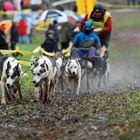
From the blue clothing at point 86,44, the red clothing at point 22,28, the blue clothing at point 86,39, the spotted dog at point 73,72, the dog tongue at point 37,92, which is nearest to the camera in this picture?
the dog tongue at point 37,92

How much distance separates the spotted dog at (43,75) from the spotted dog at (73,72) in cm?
96

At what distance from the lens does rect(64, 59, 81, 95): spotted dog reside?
16.3m

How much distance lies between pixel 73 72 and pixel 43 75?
7.30ft

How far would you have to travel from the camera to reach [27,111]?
13.1 meters

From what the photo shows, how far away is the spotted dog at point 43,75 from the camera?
1413 centimetres

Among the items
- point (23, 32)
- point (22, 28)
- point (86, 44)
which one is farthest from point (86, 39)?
point (22, 28)

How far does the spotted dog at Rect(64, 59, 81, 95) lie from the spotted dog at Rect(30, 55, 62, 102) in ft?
3.15

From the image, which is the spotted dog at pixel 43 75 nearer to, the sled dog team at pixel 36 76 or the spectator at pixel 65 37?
the sled dog team at pixel 36 76

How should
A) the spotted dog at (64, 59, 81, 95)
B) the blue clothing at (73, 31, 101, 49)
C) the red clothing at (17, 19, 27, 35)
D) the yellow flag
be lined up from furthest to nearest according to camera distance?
the red clothing at (17, 19, 27, 35) → the yellow flag → the blue clothing at (73, 31, 101, 49) → the spotted dog at (64, 59, 81, 95)

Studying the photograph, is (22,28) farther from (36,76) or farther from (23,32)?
(36,76)

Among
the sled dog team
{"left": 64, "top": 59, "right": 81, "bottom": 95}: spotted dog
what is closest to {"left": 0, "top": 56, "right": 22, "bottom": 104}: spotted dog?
the sled dog team

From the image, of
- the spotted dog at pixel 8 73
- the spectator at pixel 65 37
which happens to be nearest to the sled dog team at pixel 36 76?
the spotted dog at pixel 8 73

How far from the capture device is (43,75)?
14.2 m

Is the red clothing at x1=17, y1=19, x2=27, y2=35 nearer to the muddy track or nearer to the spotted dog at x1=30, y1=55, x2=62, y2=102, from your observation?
the muddy track
